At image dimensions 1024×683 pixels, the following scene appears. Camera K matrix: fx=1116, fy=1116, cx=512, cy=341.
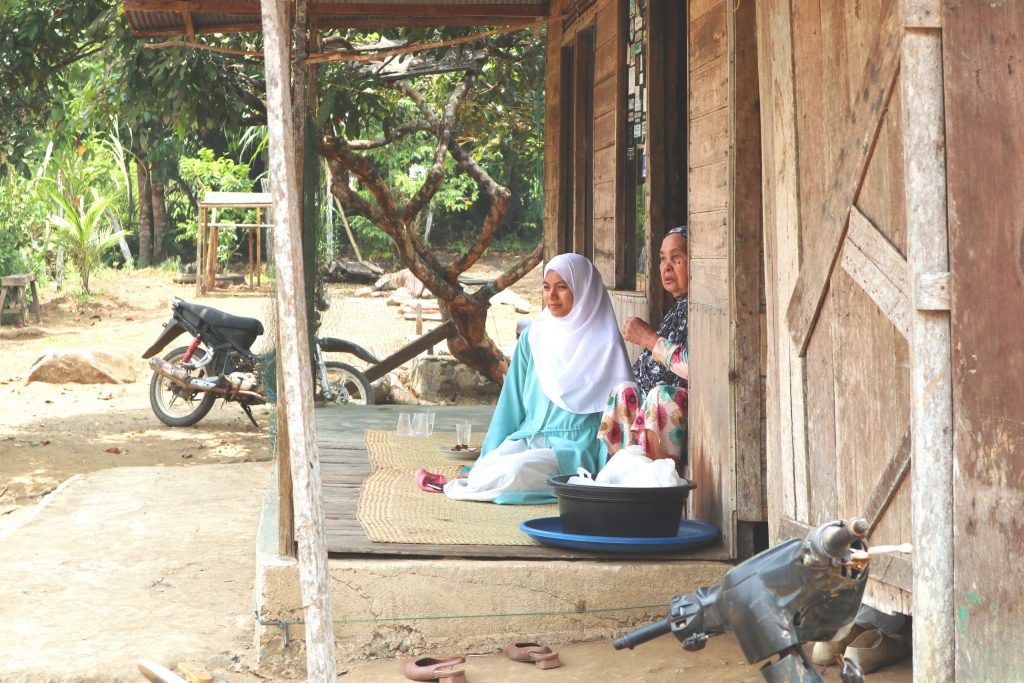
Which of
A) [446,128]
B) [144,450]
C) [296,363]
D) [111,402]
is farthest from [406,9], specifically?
[111,402]

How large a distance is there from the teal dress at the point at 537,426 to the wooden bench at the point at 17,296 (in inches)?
492

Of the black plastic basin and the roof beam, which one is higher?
the roof beam

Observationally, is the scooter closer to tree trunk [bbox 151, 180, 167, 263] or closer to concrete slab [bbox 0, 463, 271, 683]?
concrete slab [bbox 0, 463, 271, 683]

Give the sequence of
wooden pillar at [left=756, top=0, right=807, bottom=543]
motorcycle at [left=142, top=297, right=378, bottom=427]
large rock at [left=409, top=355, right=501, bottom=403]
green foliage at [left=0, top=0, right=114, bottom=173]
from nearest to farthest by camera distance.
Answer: wooden pillar at [left=756, top=0, right=807, bottom=543] < green foliage at [left=0, top=0, right=114, bottom=173] < motorcycle at [left=142, top=297, right=378, bottom=427] < large rock at [left=409, top=355, right=501, bottom=403]

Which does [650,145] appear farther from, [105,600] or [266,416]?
[266,416]

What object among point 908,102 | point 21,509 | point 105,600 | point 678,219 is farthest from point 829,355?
point 21,509

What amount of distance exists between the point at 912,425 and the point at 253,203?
692 inches

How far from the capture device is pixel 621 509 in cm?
417

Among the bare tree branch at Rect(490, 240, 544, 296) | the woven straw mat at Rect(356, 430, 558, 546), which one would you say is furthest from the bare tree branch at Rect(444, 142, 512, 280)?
the woven straw mat at Rect(356, 430, 558, 546)

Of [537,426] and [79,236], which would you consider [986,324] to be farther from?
[79,236]

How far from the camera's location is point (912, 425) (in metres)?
2.67

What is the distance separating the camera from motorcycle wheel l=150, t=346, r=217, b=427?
991 cm

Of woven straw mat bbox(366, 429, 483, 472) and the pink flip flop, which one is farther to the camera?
woven straw mat bbox(366, 429, 483, 472)

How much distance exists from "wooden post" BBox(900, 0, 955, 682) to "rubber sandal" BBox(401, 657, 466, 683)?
1636 mm
